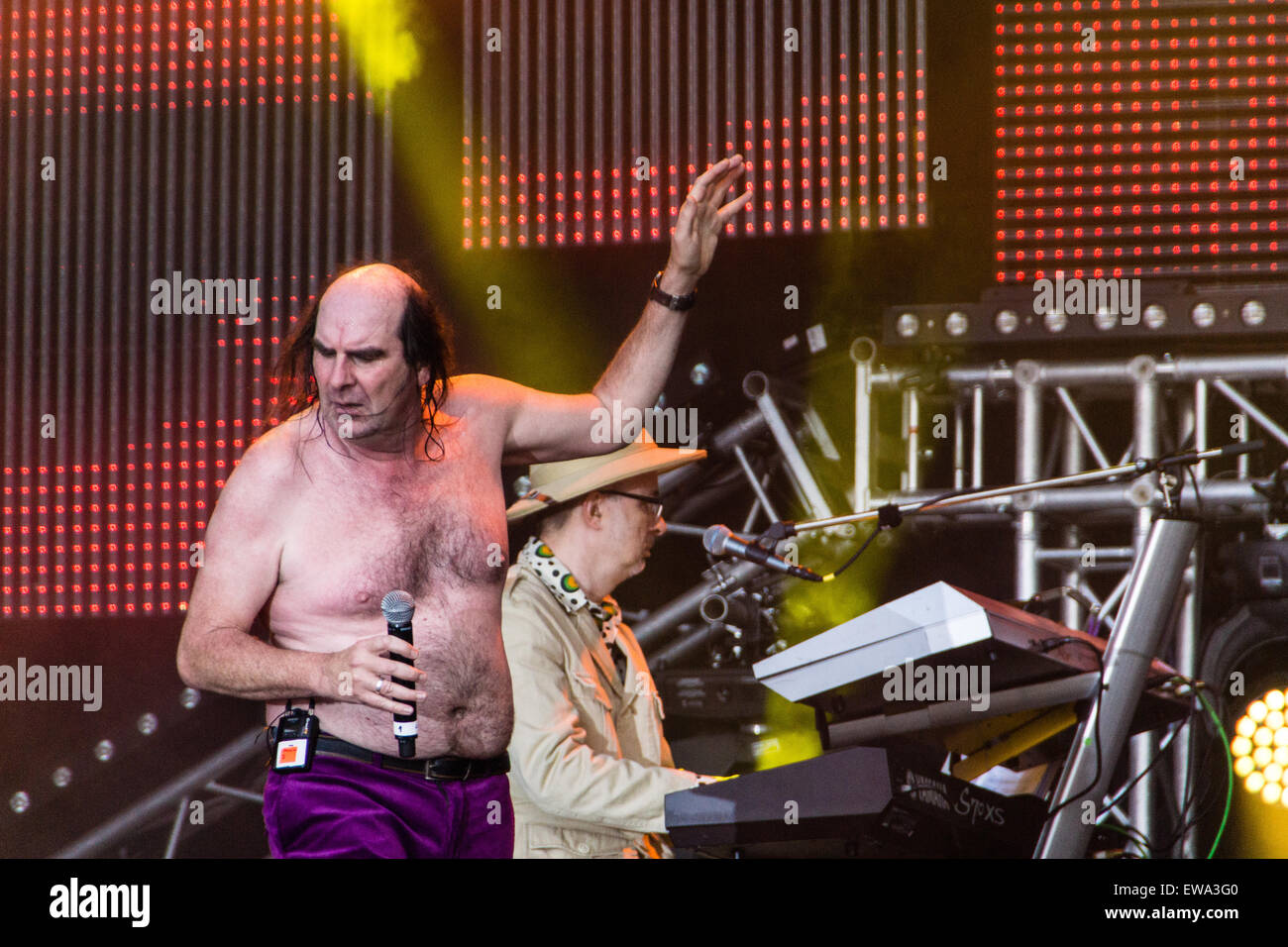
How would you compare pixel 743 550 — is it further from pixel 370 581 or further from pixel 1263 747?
pixel 1263 747

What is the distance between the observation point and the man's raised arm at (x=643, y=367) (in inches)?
124

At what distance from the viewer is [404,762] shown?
9.17ft

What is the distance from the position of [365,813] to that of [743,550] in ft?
3.55

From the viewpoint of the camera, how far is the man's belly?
2.80 metres

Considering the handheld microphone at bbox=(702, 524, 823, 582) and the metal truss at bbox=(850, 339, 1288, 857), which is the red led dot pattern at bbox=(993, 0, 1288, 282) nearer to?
the metal truss at bbox=(850, 339, 1288, 857)

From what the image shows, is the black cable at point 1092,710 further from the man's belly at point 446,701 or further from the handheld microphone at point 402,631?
the handheld microphone at point 402,631

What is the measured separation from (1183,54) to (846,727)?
2.38 metres

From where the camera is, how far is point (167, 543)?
16.0 feet

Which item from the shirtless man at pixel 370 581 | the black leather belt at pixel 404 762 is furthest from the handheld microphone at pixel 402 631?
the black leather belt at pixel 404 762

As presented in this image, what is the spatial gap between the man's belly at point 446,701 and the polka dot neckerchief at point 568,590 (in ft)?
2.50

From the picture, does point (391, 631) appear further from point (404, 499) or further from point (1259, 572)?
point (1259, 572)

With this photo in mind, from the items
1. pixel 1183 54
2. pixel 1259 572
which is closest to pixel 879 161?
pixel 1183 54

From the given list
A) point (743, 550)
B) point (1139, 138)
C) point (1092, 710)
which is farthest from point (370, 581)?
point (1139, 138)
